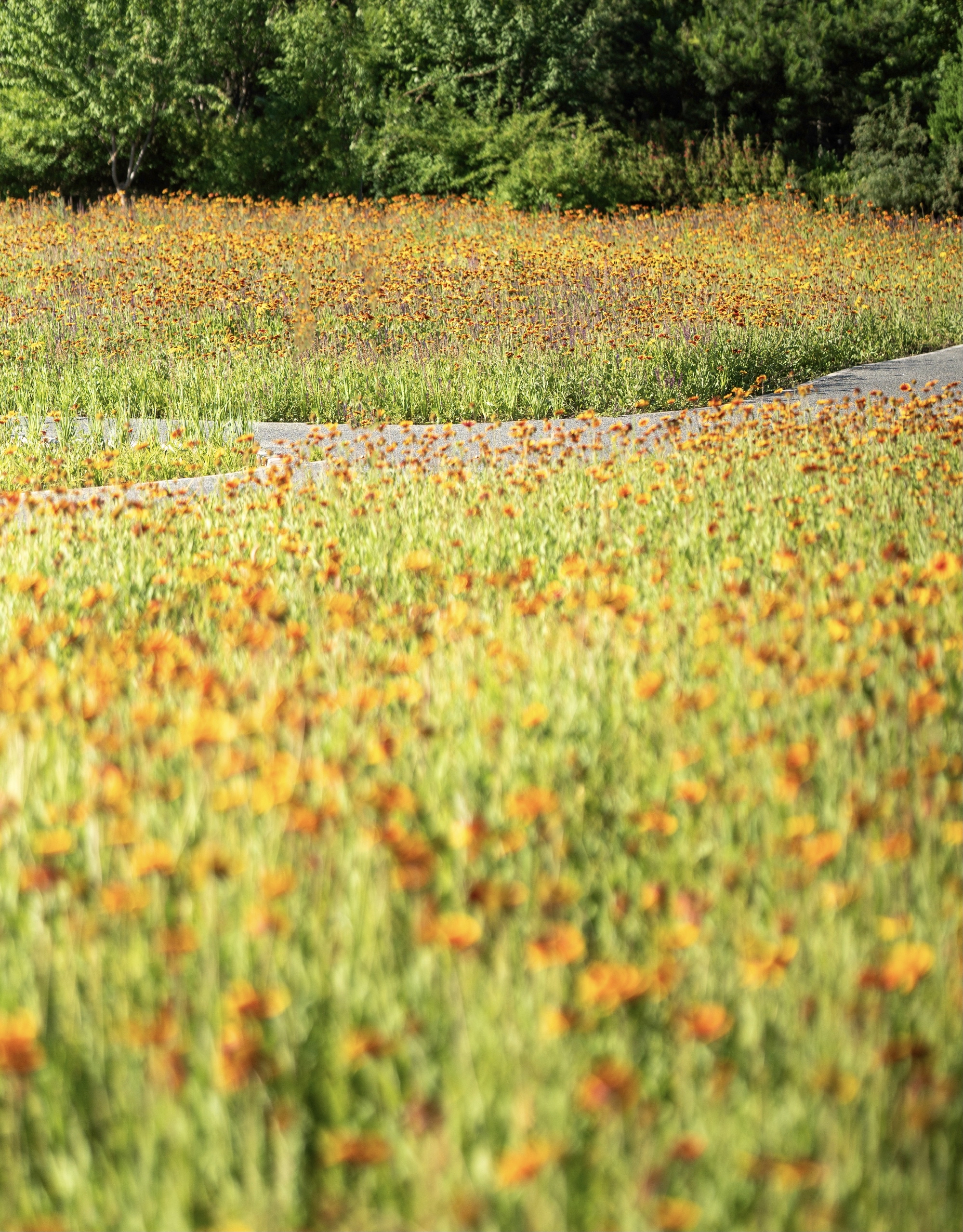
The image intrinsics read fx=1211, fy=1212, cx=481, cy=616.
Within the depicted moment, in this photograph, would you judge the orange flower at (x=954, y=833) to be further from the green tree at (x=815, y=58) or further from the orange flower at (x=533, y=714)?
the green tree at (x=815, y=58)

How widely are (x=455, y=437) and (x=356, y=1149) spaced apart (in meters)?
7.04

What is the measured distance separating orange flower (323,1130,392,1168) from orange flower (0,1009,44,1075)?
0.35 metres

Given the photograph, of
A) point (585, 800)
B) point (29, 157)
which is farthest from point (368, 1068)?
point (29, 157)

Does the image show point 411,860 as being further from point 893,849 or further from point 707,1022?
point 893,849

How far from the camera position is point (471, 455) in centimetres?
728

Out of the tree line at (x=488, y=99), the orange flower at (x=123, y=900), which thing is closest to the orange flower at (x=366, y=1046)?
the orange flower at (x=123, y=900)

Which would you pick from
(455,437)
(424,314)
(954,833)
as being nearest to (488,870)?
(954,833)

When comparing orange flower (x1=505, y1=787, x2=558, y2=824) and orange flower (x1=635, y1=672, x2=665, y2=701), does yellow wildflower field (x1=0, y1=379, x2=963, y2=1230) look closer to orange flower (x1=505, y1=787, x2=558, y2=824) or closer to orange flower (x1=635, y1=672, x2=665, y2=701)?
orange flower (x1=505, y1=787, x2=558, y2=824)

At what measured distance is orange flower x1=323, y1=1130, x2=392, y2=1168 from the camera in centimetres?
130

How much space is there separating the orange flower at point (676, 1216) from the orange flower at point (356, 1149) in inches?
12.3

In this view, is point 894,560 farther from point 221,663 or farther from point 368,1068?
point 368,1068

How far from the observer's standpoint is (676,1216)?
1.21 meters

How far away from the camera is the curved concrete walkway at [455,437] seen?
631 cm

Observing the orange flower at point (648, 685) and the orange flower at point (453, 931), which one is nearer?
the orange flower at point (453, 931)
